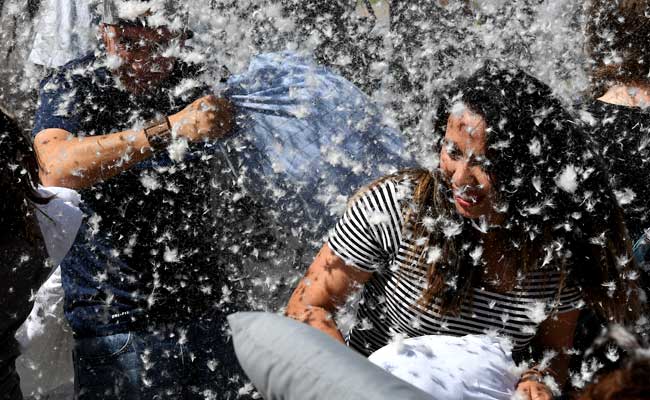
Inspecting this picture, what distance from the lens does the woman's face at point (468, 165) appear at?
4.41 feet

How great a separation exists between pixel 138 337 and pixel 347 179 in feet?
2.19

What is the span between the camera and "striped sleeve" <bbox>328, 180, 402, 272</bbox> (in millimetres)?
1374

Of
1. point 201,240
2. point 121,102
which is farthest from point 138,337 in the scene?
point 121,102

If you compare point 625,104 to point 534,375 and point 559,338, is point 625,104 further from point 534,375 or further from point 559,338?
point 534,375

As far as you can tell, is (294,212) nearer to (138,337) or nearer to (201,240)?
(201,240)

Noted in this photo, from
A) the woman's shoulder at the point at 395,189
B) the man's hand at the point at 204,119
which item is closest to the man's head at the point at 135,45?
the man's hand at the point at 204,119

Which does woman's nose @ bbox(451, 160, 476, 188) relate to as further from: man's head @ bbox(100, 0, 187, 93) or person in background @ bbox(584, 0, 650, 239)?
man's head @ bbox(100, 0, 187, 93)

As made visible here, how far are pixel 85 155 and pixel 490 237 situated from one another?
2.98 ft

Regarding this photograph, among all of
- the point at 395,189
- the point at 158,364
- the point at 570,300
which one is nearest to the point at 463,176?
the point at 395,189

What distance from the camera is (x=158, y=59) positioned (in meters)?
1.68

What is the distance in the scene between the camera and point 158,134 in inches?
63.2

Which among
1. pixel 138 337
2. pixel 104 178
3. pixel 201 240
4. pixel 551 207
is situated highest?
pixel 551 207

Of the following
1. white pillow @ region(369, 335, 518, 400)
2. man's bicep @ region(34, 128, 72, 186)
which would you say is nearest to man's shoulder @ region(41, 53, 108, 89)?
man's bicep @ region(34, 128, 72, 186)

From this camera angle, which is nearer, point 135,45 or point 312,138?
point 135,45
